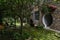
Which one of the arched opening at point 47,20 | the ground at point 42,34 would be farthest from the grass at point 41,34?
the arched opening at point 47,20

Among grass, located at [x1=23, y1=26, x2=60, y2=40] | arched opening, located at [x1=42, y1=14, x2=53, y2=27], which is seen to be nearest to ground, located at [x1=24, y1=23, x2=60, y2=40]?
grass, located at [x1=23, y1=26, x2=60, y2=40]

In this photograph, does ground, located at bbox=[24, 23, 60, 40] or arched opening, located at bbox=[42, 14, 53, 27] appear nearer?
ground, located at bbox=[24, 23, 60, 40]

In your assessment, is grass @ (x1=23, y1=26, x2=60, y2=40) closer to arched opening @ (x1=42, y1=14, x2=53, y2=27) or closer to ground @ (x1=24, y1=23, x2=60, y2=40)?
ground @ (x1=24, y1=23, x2=60, y2=40)

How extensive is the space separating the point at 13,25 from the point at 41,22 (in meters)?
3.21

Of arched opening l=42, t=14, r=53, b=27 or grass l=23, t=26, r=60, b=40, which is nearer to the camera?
grass l=23, t=26, r=60, b=40

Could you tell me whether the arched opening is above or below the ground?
above

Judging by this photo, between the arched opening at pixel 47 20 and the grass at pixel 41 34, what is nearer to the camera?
the grass at pixel 41 34

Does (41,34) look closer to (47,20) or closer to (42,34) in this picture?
(42,34)

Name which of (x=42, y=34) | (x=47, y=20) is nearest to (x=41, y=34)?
(x=42, y=34)

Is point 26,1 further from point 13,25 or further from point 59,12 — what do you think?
point 59,12

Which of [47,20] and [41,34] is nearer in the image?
[41,34]

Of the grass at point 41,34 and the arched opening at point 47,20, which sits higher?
the arched opening at point 47,20

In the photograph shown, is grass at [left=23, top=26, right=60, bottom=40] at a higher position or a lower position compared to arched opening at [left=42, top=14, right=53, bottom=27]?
lower

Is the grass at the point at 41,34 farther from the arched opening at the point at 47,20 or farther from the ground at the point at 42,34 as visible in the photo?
the arched opening at the point at 47,20
